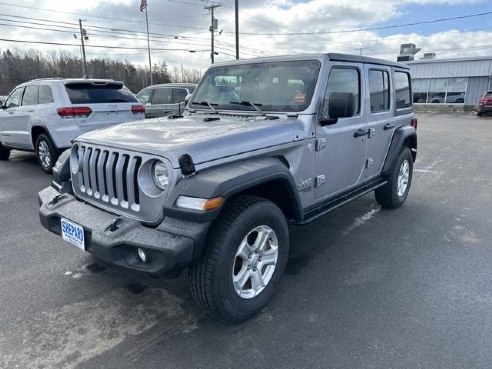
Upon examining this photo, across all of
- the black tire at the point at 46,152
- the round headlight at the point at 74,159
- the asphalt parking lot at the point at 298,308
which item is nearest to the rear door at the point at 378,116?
the asphalt parking lot at the point at 298,308

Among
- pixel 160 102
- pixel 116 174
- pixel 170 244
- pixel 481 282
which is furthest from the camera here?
pixel 160 102

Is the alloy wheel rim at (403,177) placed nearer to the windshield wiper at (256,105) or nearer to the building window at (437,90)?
the windshield wiper at (256,105)

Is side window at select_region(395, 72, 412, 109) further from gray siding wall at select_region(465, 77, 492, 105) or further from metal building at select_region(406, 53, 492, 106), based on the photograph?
gray siding wall at select_region(465, 77, 492, 105)

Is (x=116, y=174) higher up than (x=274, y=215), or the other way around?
(x=116, y=174)

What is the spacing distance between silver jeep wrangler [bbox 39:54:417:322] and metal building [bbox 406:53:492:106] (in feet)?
99.9

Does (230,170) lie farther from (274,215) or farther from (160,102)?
(160,102)

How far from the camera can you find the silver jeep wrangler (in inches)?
95.7

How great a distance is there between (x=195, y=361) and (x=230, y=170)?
1.26 metres

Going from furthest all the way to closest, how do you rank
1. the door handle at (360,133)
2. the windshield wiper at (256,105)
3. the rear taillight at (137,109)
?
the rear taillight at (137,109) < the door handle at (360,133) < the windshield wiper at (256,105)

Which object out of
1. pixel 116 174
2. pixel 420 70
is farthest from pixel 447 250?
pixel 420 70

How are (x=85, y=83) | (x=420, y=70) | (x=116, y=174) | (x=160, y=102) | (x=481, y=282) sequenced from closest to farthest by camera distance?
(x=116, y=174)
(x=481, y=282)
(x=85, y=83)
(x=160, y=102)
(x=420, y=70)

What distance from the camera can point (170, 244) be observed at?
2.29 metres

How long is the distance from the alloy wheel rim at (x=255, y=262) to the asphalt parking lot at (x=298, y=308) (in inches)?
9.7

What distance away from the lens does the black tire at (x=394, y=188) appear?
16.7 feet
